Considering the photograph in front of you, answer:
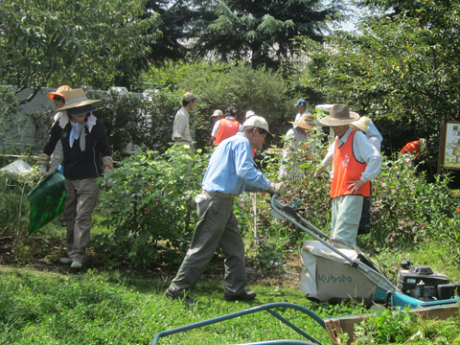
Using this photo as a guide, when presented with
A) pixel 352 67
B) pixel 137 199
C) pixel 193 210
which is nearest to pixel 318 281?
pixel 193 210

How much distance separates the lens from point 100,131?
5445mm

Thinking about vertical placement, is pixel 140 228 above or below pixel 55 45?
below

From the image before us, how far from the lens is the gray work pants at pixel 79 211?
5.15 meters

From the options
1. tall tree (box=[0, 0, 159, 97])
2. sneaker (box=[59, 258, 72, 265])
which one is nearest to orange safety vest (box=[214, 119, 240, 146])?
tall tree (box=[0, 0, 159, 97])

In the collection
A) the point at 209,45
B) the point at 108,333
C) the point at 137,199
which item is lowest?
the point at 108,333

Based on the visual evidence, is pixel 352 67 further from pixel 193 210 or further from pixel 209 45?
pixel 209 45

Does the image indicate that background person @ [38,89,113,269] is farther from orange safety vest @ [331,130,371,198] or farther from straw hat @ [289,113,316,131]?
straw hat @ [289,113,316,131]

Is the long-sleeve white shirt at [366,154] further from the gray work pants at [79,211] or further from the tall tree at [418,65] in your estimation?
the tall tree at [418,65]

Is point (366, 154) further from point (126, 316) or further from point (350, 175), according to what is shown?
point (126, 316)

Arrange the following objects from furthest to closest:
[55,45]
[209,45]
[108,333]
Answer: [209,45] → [55,45] → [108,333]

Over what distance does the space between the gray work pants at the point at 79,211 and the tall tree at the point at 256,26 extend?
19.5 meters

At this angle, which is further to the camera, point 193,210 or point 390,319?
point 193,210

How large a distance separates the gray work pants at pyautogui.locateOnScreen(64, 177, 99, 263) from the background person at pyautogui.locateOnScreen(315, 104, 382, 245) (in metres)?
2.70

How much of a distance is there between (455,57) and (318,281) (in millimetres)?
6336
